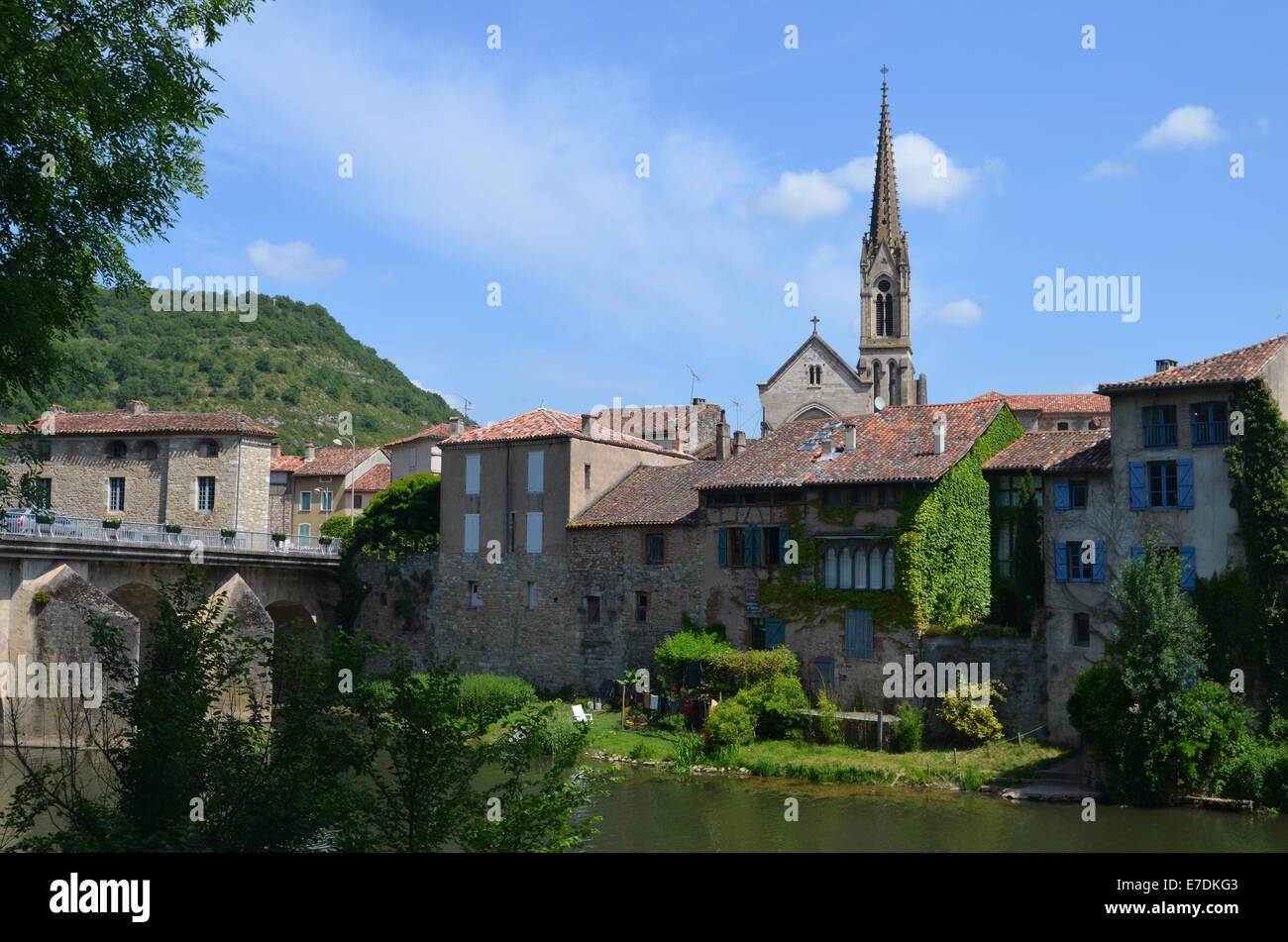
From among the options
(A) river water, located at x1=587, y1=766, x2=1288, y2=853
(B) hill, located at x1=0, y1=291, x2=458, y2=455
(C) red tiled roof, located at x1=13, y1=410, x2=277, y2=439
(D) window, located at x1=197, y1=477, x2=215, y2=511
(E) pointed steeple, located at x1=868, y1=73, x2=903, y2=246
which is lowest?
(A) river water, located at x1=587, y1=766, x2=1288, y2=853

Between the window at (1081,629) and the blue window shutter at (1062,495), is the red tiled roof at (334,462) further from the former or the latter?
the window at (1081,629)

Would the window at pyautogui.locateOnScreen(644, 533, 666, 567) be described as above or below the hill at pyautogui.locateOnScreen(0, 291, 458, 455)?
below

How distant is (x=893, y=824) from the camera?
26.4 meters

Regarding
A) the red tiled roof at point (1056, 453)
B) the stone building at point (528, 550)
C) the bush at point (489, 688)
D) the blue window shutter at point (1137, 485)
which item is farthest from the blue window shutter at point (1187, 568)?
the bush at point (489, 688)

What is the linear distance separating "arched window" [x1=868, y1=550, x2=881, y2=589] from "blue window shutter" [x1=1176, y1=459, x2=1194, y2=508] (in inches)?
367

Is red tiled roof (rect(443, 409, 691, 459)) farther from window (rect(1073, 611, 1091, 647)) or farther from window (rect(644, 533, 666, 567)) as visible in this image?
window (rect(1073, 611, 1091, 647))

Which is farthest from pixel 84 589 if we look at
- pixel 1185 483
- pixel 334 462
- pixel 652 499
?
pixel 334 462

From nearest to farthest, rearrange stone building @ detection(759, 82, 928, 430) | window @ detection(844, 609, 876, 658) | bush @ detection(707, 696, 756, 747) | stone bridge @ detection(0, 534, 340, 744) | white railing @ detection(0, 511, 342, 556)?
bush @ detection(707, 696, 756, 747)
stone bridge @ detection(0, 534, 340, 744)
window @ detection(844, 609, 876, 658)
white railing @ detection(0, 511, 342, 556)
stone building @ detection(759, 82, 928, 430)

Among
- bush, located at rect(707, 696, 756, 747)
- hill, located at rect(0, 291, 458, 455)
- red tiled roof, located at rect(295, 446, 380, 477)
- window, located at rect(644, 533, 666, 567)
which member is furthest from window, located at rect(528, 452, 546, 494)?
hill, located at rect(0, 291, 458, 455)

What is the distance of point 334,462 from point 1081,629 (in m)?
55.4

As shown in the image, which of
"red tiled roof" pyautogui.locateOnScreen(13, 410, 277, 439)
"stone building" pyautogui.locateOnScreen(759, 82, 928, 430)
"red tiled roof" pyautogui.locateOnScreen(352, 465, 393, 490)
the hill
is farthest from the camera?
the hill

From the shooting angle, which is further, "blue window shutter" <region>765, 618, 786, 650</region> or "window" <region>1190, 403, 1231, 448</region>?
"blue window shutter" <region>765, 618, 786, 650</region>

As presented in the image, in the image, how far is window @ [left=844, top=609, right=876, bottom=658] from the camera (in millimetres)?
36312

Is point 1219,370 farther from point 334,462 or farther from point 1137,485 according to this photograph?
point 334,462
